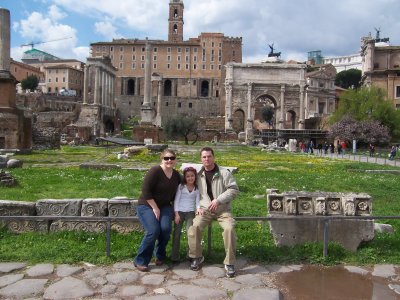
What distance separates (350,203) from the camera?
631 cm

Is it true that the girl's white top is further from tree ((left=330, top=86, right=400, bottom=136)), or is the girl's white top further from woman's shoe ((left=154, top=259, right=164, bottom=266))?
tree ((left=330, top=86, right=400, bottom=136))

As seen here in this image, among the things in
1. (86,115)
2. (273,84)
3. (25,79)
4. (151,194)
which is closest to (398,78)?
(273,84)

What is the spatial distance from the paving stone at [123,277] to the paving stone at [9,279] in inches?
38.6

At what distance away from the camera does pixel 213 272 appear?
5.44 m

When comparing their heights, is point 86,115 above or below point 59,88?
below

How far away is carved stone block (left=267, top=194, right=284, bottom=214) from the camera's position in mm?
6410

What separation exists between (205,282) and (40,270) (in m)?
1.94

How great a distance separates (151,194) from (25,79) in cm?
10530

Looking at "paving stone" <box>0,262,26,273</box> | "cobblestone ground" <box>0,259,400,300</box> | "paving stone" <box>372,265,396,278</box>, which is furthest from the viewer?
"paving stone" <box>372,265,396,278</box>

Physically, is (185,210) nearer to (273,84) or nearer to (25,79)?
(273,84)

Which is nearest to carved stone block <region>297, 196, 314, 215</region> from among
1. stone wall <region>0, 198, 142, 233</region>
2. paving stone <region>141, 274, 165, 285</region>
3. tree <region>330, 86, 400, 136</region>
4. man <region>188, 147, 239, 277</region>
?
man <region>188, 147, 239, 277</region>

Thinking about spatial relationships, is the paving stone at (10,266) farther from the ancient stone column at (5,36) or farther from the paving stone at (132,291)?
the ancient stone column at (5,36)

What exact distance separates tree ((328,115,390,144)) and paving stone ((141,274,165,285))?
38.4 meters

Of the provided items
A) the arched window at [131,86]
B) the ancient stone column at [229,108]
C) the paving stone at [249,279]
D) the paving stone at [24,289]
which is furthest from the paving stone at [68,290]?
the arched window at [131,86]
